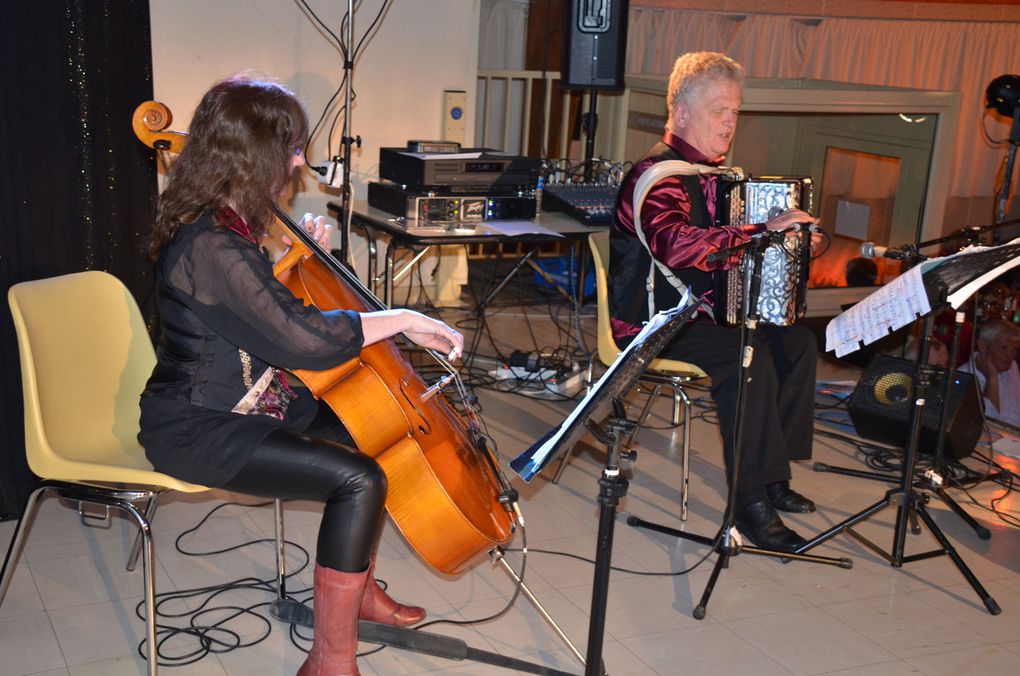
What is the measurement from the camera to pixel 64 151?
2934mm

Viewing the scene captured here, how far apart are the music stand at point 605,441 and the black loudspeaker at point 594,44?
3.39 metres

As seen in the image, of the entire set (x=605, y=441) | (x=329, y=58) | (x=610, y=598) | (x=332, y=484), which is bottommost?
(x=610, y=598)

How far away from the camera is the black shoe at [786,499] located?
3.43 m

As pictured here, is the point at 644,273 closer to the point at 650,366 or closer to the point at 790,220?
the point at 650,366

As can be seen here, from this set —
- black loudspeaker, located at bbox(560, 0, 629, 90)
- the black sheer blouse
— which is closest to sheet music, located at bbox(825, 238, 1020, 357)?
the black sheer blouse

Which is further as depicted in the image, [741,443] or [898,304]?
[741,443]

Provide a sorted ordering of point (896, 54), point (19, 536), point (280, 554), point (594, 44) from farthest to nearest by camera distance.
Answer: point (896, 54)
point (594, 44)
point (280, 554)
point (19, 536)

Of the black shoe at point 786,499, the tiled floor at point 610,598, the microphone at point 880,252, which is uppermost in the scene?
the microphone at point 880,252

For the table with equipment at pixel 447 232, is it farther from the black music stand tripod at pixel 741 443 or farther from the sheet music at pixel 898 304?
the sheet music at pixel 898 304

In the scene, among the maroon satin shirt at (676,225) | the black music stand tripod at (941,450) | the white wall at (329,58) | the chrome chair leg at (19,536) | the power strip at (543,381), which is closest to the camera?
the chrome chair leg at (19,536)

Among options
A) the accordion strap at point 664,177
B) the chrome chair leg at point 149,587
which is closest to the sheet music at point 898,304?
the accordion strap at point 664,177

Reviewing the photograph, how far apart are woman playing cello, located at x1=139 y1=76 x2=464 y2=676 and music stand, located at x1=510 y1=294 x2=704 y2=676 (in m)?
0.43

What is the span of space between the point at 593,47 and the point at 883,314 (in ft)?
9.49

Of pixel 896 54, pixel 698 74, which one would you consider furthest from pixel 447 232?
pixel 896 54
